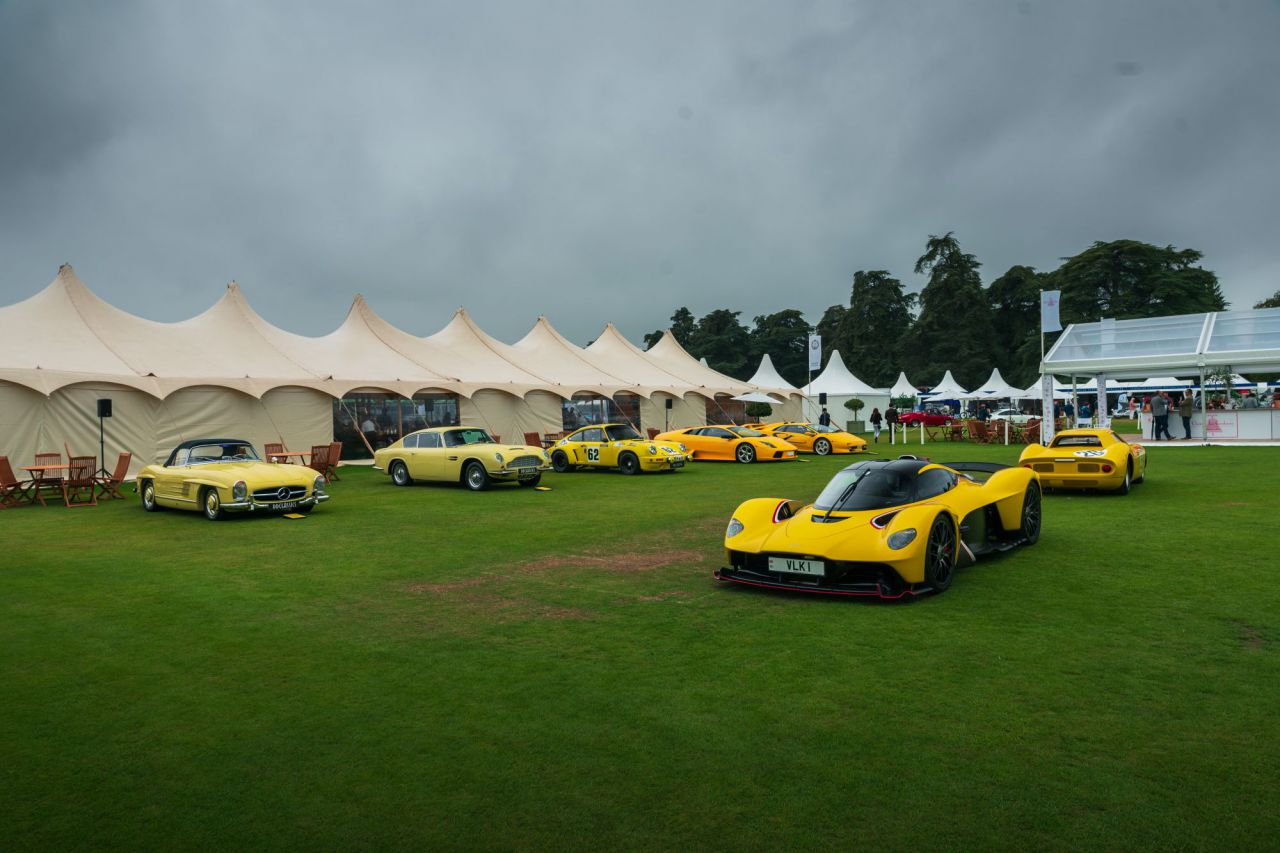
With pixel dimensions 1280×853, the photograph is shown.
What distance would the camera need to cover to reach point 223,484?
45.1ft

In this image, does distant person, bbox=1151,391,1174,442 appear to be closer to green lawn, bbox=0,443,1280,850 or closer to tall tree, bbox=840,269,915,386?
green lawn, bbox=0,443,1280,850

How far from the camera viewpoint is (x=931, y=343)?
87000mm

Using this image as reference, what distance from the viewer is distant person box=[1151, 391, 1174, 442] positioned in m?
30.0

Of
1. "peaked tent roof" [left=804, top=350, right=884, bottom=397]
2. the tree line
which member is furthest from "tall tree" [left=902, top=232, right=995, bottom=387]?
"peaked tent roof" [left=804, top=350, right=884, bottom=397]

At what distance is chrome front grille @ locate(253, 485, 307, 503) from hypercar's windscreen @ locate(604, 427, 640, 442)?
9.66 metres

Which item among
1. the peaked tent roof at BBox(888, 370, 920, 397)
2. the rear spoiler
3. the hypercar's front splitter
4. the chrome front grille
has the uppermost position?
the peaked tent roof at BBox(888, 370, 920, 397)

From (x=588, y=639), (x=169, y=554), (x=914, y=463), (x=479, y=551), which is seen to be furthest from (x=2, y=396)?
(x=914, y=463)

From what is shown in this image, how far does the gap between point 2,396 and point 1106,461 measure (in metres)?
23.6

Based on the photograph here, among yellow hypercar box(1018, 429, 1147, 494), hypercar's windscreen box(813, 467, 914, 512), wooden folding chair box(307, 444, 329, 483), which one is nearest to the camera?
hypercar's windscreen box(813, 467, 914, 512)

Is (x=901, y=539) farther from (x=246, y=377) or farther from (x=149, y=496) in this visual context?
(x=246, y=377)

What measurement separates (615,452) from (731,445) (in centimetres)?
556

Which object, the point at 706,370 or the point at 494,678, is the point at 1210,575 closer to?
the point at 494,678

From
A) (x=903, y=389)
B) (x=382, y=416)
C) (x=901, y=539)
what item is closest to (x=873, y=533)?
(x=901, y=539)

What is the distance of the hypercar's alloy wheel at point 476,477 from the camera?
59.2 ft
